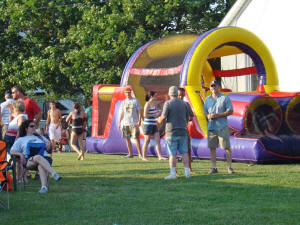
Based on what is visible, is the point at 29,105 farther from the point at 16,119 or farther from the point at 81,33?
the point at 81,33

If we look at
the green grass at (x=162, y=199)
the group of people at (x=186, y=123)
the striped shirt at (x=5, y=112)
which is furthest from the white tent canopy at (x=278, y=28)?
the striped shirt at (x=5, y=112)

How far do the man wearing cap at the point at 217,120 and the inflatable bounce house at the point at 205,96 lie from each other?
6.82 feet

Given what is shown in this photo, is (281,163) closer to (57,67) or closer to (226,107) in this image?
(226,107)

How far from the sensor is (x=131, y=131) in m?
15.4

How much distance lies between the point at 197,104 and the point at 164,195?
6.52 metres

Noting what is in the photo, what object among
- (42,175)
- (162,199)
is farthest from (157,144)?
(162,199)

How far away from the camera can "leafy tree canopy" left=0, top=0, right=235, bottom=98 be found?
26.0 meters

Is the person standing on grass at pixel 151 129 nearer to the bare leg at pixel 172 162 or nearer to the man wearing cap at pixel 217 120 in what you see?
the man wearing cap at pixel 217 120

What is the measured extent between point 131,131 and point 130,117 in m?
0.37

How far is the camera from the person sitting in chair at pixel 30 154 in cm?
908

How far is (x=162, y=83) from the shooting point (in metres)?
18.0

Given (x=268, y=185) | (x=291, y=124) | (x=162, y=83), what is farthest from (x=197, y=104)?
(x=268, y=185)

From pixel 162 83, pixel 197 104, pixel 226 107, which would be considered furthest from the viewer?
pixel 162 83

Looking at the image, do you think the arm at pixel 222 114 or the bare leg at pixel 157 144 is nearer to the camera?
the arm at pixel 222 114
